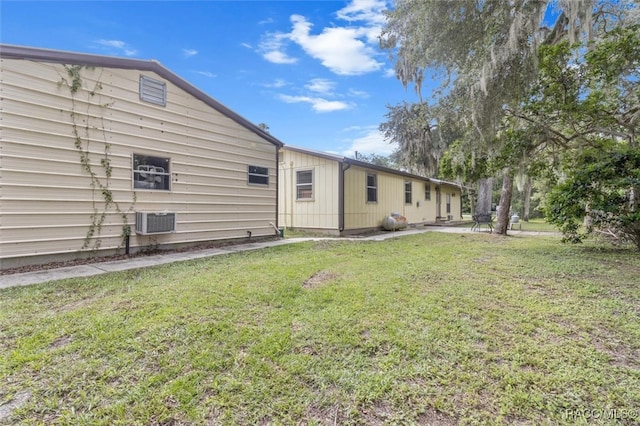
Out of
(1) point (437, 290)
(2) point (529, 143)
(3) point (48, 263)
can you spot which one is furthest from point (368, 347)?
(2) point (529, 143)

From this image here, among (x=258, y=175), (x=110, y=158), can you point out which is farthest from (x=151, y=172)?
(x=258, y=175)

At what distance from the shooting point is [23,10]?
218 inches

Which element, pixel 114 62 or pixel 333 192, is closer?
pixel 114 62

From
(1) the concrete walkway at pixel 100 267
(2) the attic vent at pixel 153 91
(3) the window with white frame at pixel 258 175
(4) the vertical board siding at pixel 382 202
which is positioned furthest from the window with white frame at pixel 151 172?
(4) the vertical board siding at pixel 382 202

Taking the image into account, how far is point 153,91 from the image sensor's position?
20.6 ft

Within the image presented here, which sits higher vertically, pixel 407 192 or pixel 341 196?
pixel 407 192

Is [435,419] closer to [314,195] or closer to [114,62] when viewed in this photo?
[114,62]

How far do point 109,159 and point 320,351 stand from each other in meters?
5.54

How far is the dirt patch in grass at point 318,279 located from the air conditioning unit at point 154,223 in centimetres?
364

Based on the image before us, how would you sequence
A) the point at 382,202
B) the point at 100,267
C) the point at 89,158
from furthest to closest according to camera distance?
1. the point at 382,202
2. the point at 89,158
3. the point at 100,267

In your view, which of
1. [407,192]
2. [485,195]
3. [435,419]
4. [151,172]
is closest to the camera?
[435,419]

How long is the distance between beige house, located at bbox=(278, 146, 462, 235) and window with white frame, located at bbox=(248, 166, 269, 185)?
1.98 metres

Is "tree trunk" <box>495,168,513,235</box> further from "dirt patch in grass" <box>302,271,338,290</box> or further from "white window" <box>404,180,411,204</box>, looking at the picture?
"dirt patch in grass" <box>302,271,338,290</box>

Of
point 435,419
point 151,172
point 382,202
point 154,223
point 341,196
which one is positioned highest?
point 151,172
